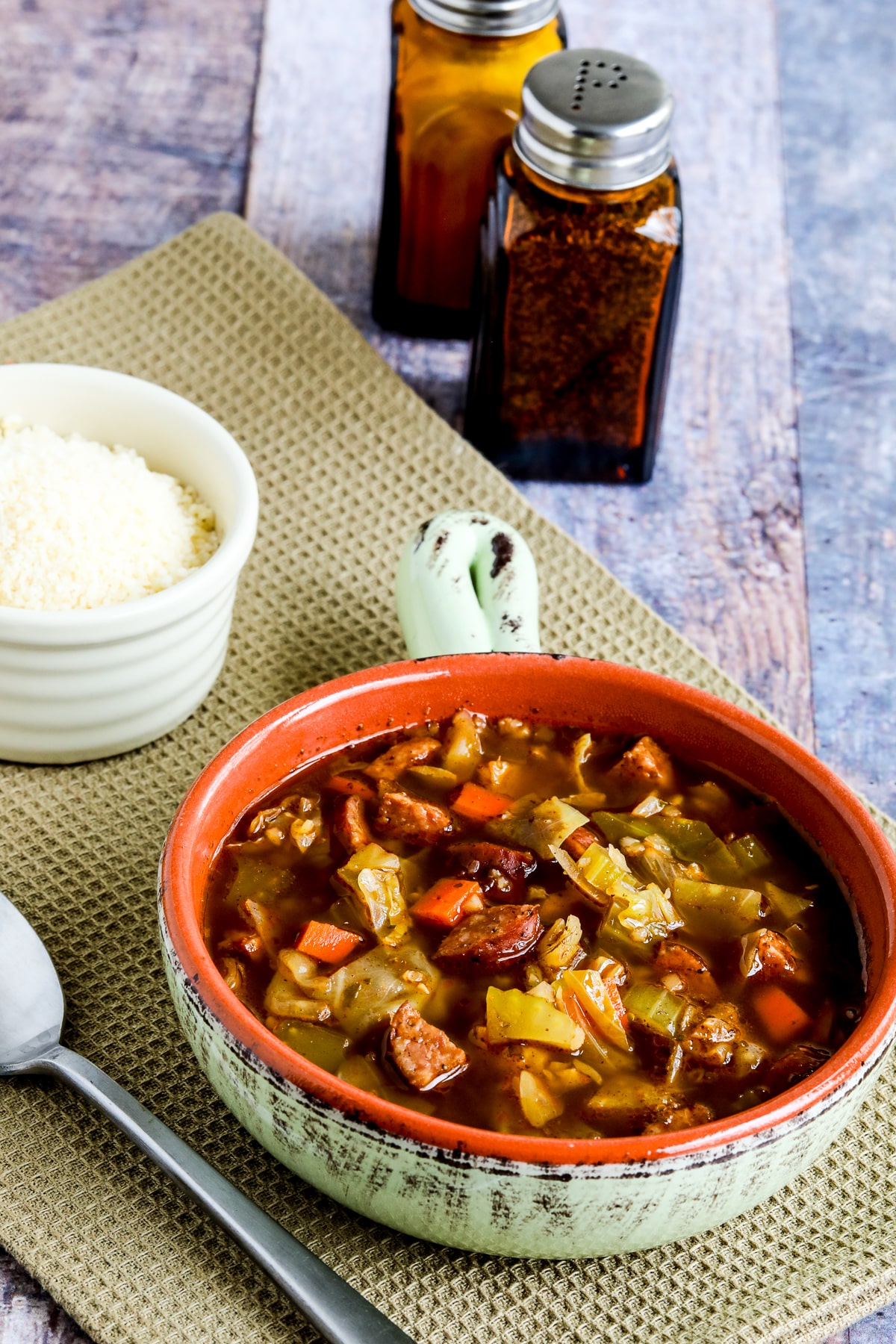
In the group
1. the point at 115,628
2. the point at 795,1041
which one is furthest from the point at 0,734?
the point at 795,1041

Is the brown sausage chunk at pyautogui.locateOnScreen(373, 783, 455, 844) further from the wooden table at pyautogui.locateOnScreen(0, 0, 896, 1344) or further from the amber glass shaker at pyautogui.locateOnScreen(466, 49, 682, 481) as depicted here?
the amber glass shaker at pyautogui.locateOnScreen(466, 49, 682, 481)

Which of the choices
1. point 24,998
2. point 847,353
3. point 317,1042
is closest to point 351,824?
point 317,1042

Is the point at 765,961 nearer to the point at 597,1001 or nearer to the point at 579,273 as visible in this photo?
the point at 597,1001

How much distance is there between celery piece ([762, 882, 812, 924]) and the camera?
1.72m

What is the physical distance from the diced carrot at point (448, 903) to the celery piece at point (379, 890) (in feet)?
0.07

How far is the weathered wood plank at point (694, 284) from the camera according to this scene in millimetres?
2611

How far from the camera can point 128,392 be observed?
89.1 inches

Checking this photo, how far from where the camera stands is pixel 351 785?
1.83 metres

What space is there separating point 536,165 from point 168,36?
66.1 inches

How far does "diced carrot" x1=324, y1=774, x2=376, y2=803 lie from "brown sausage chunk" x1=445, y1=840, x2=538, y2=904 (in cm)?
13

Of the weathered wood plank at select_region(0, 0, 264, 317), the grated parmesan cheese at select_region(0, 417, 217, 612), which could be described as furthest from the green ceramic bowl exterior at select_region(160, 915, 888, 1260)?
the weathered wood plank at select_region(0, 0, 264, 317)

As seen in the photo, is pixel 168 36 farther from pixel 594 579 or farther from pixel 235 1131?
pixel 235 1131

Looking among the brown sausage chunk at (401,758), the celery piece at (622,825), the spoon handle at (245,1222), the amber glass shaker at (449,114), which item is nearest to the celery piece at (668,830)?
the celery piece at (622,825)

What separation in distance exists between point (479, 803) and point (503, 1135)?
51 cm
